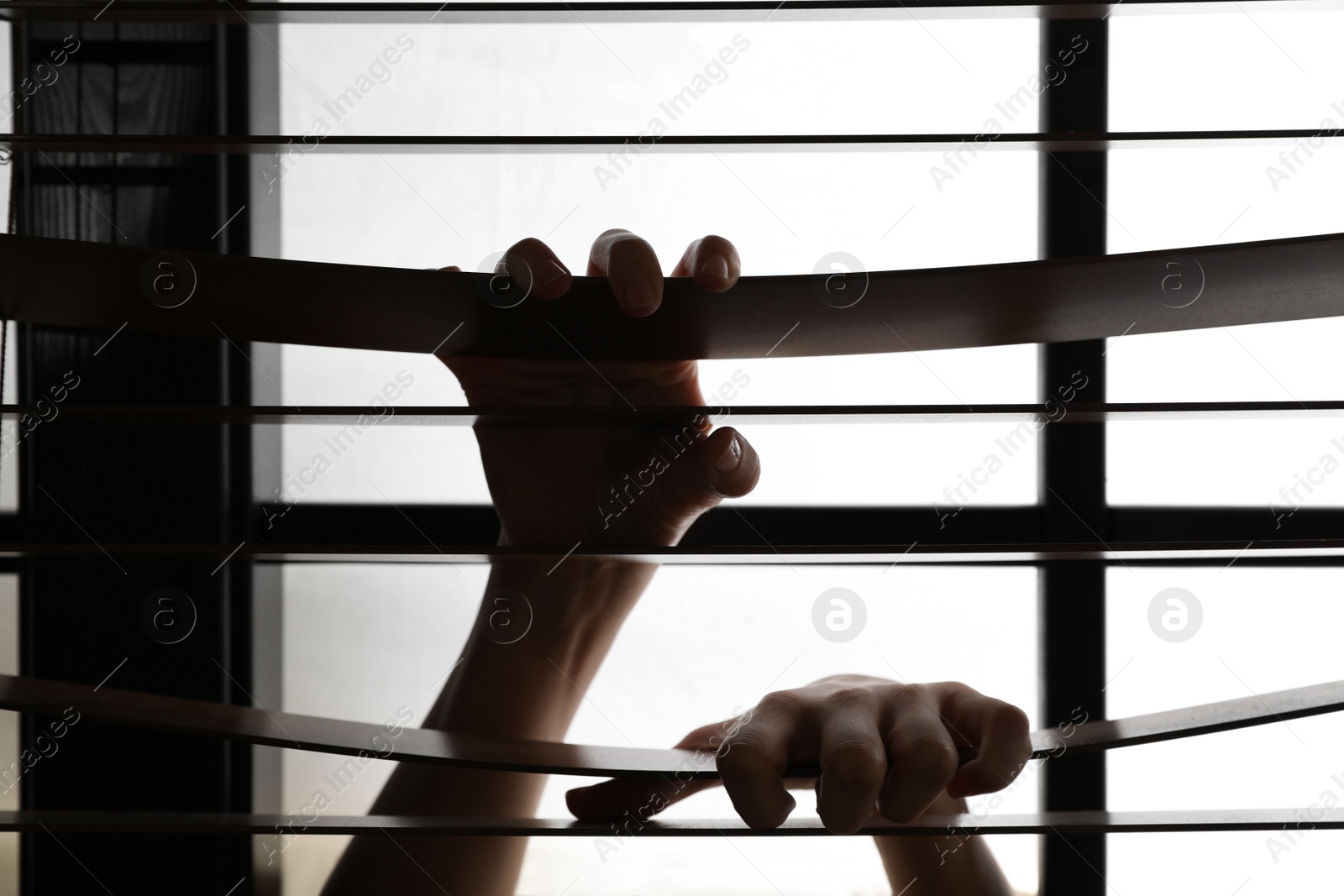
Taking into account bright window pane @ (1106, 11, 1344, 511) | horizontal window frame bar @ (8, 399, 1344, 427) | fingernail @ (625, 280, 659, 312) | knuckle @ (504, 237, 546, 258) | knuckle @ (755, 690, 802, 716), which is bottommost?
knuckle @ (755, 690, 802, 716)

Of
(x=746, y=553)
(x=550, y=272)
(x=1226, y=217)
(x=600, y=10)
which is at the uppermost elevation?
(x=1226, y=217)

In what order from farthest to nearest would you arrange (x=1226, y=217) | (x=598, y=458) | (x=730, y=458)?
(x=1226, y=217) → (x=598, y=458) → (x=730, y=458)

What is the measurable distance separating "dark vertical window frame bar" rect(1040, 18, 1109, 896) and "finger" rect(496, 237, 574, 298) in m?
0.81

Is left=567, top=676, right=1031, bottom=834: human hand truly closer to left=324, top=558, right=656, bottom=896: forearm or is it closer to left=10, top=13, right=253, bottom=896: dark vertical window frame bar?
left=324, top=558, right=656, bottom=896: forearm

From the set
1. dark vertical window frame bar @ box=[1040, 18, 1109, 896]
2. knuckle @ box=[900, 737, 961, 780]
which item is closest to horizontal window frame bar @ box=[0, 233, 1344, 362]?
knuckle @ box=[900, 737, 961, 780]

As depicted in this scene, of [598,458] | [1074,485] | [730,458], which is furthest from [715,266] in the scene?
[1074,485]

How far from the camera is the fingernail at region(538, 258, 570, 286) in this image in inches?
18.2

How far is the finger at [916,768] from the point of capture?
0.44m

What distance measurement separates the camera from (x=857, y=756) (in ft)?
1.45

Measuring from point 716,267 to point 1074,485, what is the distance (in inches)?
32.5

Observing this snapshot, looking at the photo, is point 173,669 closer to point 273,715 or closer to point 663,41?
point 273,715

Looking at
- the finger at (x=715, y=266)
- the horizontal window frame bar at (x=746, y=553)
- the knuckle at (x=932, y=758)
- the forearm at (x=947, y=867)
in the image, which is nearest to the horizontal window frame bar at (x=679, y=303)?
the finger at (x=715, y=266)

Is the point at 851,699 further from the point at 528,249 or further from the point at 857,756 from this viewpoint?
the point at 528,249

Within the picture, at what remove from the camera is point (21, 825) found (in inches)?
18.9
